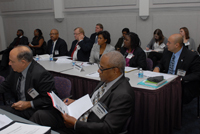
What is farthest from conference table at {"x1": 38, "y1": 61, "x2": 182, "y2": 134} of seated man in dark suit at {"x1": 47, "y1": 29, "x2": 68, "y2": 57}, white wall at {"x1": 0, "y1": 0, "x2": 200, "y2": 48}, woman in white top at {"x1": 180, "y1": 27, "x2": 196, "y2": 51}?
white wall at {"x1": 0, "y1": 0, "x2": 200, "y2": 48}

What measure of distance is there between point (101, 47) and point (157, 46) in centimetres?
225

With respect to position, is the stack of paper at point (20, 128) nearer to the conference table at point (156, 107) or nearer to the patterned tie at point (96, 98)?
the patterned tie at point (96, 98)

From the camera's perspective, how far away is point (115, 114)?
5.24 feet

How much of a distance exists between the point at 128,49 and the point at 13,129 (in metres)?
2.82

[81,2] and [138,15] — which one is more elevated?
[81,2]

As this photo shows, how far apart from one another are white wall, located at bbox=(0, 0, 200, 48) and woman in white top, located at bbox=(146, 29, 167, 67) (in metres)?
0.34

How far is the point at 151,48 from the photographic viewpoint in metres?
6.18

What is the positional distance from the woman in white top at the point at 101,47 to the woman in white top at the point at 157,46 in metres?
1.83

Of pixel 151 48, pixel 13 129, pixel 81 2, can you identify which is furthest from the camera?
pixel 81 2

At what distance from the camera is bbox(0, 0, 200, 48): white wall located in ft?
18.7

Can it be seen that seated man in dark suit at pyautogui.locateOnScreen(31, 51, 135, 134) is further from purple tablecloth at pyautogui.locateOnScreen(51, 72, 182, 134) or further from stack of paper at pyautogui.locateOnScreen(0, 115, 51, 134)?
purple tablecloth at pyautogui.locateOnScreen(51, 72, 182, 134)

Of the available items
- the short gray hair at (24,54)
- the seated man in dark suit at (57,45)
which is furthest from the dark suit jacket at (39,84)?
the seated man in dark suit at (57,45)

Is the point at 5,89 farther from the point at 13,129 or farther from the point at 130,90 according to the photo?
the point at 130,90

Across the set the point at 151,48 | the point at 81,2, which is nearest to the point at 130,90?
the point at 151,48
